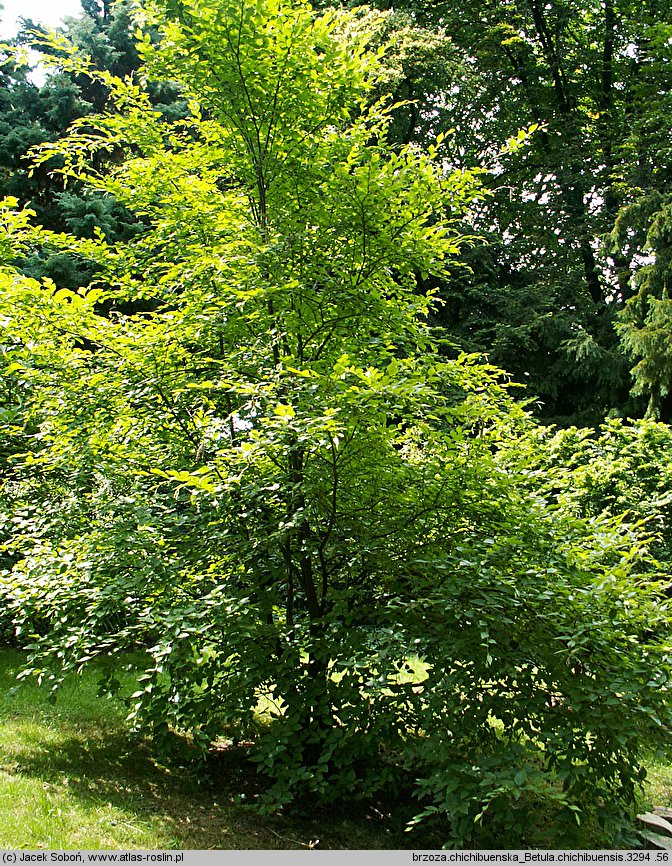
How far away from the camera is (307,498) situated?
11.9 feet

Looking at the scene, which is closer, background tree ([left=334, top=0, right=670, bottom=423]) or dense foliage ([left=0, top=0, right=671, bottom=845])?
dense foliage ([left=0, top=0, right=671, bottom=845])

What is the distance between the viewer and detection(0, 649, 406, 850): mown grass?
3.19 m

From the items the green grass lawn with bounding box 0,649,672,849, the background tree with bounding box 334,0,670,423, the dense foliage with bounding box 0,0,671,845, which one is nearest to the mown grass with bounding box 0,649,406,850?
the green grass lawn with bounding box 0,649,672,849

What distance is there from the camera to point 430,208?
4.15 metres

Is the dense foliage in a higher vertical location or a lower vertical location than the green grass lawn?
higher

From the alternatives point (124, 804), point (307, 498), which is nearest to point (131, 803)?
point (124, 804)

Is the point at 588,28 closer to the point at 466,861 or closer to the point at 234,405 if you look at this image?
the point at 234,405

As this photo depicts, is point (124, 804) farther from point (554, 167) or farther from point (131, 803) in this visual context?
point (554, 167)

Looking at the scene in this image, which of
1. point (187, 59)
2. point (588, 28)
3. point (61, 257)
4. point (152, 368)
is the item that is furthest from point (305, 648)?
point (588, 28)

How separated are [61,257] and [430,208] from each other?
7.10 metres

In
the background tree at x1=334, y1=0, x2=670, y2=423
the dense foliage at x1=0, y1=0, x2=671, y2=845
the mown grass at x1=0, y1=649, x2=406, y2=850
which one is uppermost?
the background tree at x1=334, y1=0, x2=670, y2=423

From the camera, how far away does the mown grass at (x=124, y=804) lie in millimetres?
3191

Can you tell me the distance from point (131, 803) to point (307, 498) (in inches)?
74.0

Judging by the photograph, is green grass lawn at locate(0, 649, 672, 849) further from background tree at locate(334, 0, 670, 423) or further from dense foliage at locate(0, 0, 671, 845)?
background tree at locate(334, 0, 670, 423)
